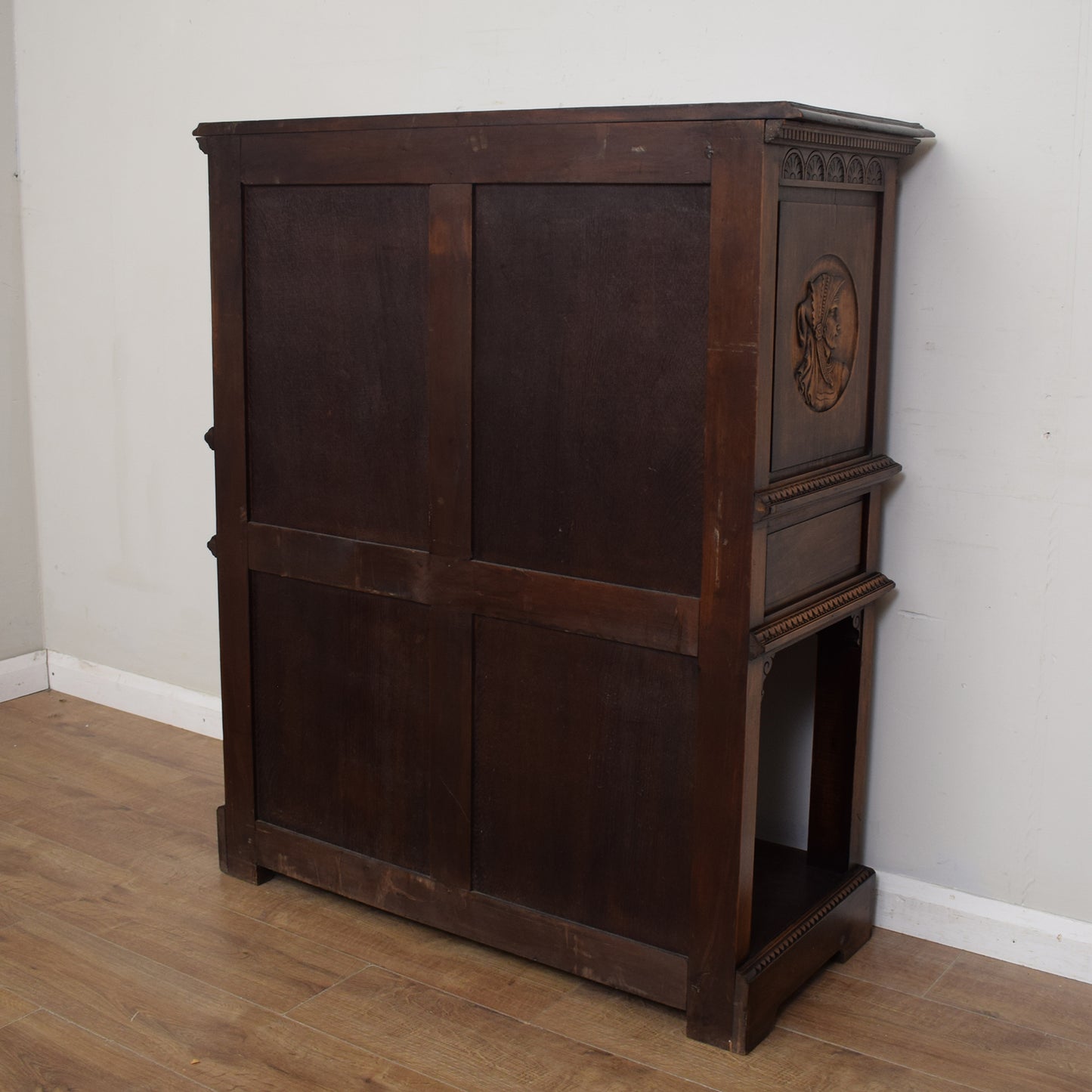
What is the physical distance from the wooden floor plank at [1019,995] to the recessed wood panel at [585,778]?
62cm

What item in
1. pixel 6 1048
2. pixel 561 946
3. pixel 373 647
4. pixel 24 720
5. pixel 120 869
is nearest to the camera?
pixel 6 1048

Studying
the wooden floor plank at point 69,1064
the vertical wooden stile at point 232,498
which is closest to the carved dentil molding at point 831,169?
the vertical wooden stile at point 232,498

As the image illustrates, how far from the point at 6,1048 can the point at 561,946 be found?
1.01 meters

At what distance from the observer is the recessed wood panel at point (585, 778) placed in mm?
2414

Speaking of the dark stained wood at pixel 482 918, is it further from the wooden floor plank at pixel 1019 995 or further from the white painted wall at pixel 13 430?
the white painted wall at pixel 13 430

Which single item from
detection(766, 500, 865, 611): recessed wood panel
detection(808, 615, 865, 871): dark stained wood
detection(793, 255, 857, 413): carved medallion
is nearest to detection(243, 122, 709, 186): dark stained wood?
detection(793, 255, 857, 413): carved medallion

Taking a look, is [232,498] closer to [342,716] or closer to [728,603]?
[342,716]

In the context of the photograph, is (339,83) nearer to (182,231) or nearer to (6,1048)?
(182,231)

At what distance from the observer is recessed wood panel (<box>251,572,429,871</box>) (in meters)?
2.74

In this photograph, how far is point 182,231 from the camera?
3768 millimetres

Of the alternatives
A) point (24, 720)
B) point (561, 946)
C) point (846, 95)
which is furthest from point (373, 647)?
point (24, 720)

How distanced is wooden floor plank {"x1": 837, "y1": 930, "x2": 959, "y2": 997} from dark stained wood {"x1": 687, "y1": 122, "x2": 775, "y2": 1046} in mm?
439

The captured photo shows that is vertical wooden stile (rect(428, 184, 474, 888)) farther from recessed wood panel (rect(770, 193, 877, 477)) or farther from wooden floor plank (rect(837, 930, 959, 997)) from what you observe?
wooden floor plank (rect(837, 930, 959, 997))

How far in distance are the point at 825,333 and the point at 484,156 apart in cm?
68
